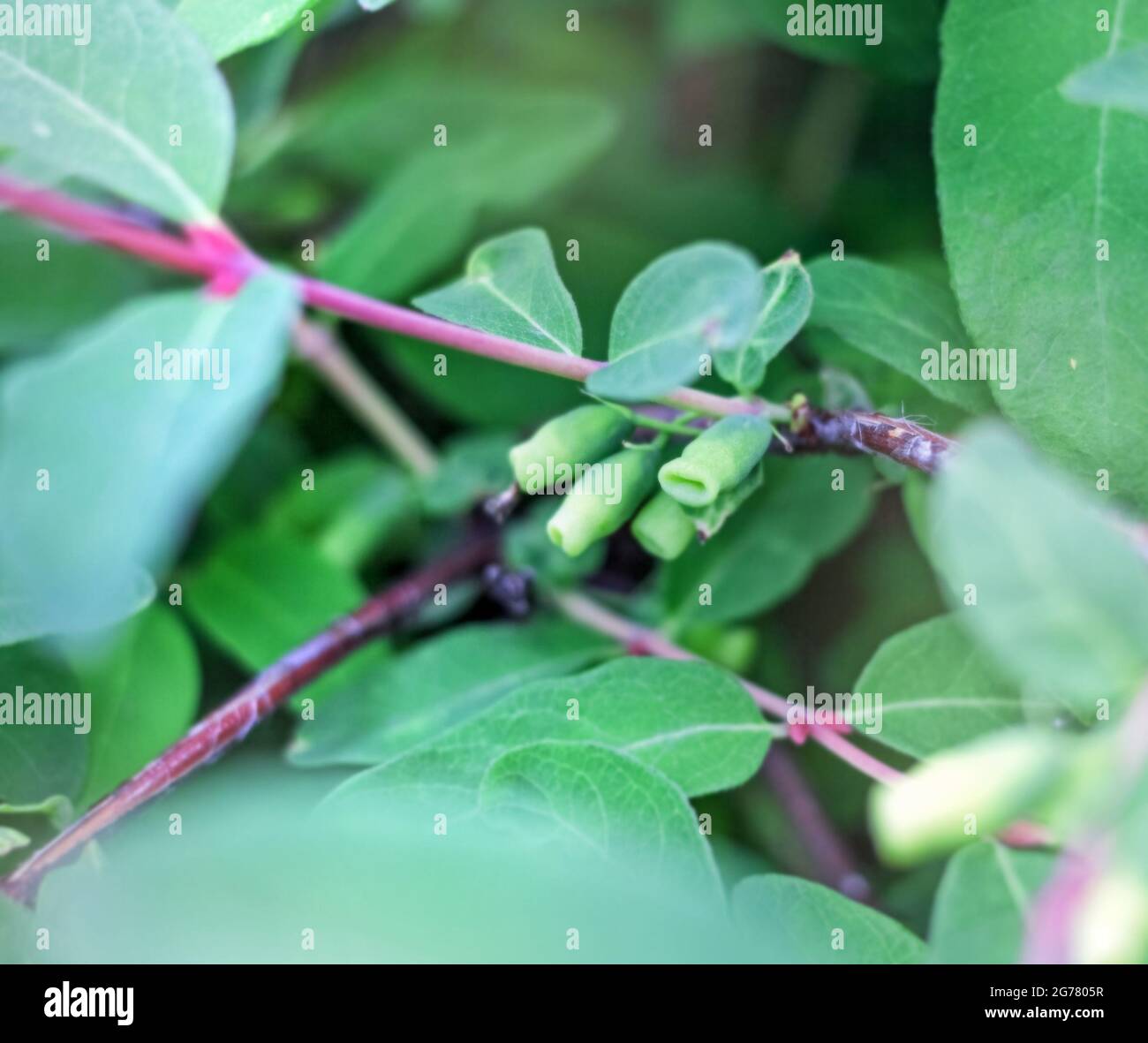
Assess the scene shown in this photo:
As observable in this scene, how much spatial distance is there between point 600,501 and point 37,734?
19.6 inches

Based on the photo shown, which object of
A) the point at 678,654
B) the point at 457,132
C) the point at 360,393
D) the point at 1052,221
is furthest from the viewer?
the point at 457,132

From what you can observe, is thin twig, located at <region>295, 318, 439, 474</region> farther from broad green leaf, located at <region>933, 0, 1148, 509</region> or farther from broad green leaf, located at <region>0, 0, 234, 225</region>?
broad green leaf, located at <region>933, 0, 1148, 509</region>

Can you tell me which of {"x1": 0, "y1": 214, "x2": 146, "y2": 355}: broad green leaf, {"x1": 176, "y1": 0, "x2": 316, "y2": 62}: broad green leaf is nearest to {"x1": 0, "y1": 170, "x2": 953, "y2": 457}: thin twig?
{"x1": 176, "y1": 0, "x2": 316, "y2": 62}: broad green leaf

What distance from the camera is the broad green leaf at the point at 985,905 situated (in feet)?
2.12

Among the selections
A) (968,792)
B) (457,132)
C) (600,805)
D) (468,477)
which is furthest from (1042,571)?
(457,132)

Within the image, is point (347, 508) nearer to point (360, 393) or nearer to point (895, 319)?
point (360, 393)

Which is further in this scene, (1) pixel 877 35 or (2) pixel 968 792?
(1) pixel 877 35

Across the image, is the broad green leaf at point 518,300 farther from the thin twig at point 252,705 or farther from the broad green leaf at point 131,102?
the thin twig at point 252,705

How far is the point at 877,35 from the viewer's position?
1022 mm

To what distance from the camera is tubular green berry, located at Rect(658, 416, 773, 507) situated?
0.66 meters

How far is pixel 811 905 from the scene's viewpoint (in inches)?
27.9

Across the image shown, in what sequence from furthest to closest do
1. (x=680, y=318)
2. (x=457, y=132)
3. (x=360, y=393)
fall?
(x=457, y=132), (x=360, y=393), (x=680, y=318)
